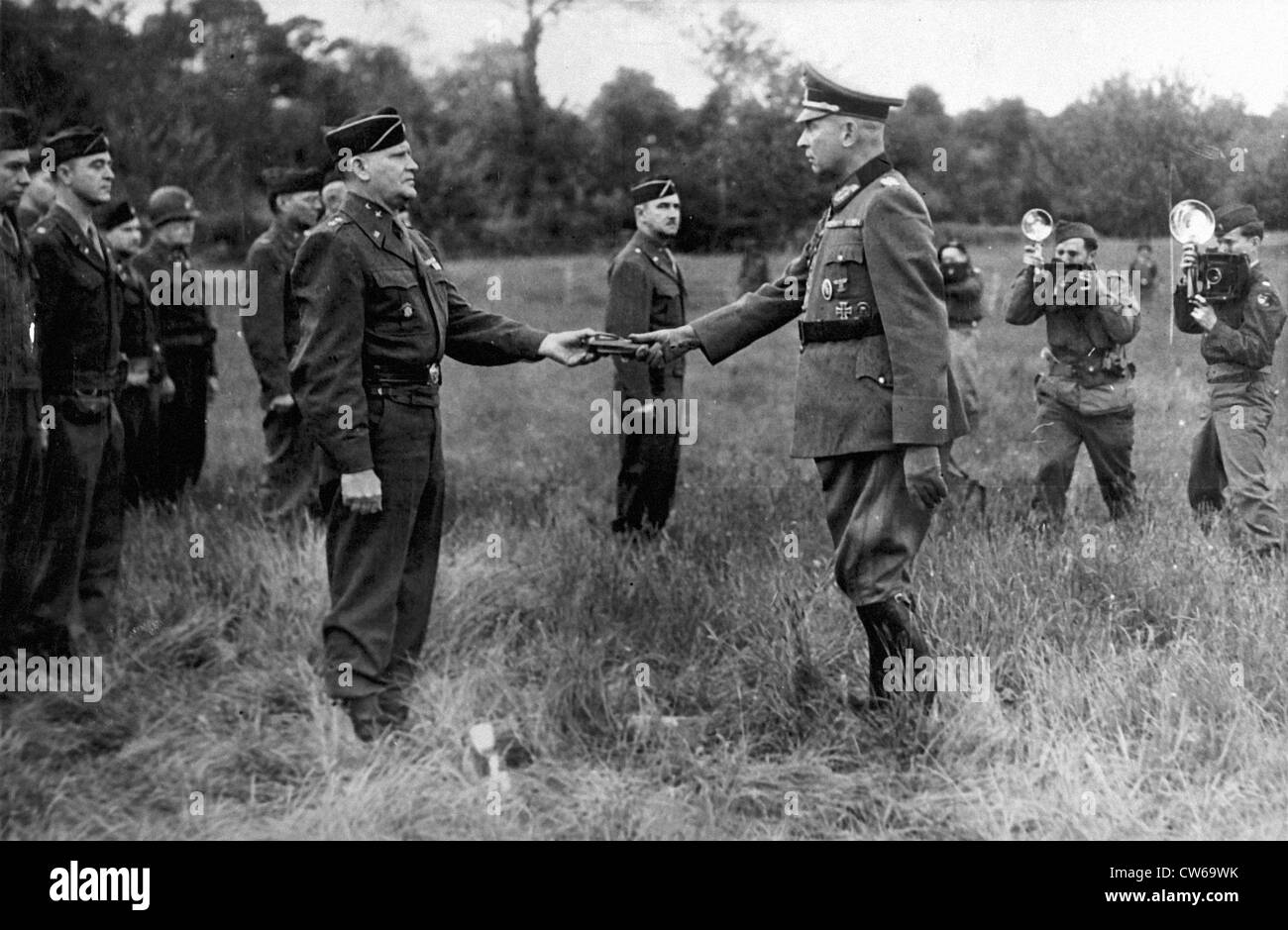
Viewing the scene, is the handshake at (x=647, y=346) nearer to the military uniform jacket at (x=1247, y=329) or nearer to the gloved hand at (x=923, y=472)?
the gloved hand at (x=923, y=472)

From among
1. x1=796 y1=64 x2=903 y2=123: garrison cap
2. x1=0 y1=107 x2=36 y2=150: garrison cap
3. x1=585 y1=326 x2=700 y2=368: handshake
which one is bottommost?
x1=585 y1=326 x2=700 y2=368: handshake

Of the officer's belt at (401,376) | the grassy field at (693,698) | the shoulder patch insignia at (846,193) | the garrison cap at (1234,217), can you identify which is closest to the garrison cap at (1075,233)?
the garrison cap at (1234,217)

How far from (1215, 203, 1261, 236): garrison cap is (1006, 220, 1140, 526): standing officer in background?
0.60 m

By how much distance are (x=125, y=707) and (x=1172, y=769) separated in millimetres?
3437

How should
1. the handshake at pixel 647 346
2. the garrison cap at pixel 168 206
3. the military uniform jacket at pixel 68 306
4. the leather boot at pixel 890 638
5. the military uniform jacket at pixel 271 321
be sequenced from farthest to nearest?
the garrison cap at pixel 168 206
the military uniform jacket at pixel 271 321
the military uniform jacket at pixel 68 306
the handshake at pixel 647 346
the leather boot at pixel 890 638

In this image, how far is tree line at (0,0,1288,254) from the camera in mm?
7359

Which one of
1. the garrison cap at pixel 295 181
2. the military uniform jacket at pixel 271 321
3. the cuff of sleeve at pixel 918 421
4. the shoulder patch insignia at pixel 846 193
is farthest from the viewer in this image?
the garrison cap at pixel 295 181

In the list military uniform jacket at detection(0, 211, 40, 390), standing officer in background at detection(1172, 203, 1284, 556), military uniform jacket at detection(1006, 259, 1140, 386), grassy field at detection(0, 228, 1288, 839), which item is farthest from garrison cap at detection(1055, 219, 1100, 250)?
military uniform jacket at detection(0, 211, 40, 390)

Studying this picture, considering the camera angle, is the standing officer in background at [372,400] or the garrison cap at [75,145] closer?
the standing officer in background at [372,400]

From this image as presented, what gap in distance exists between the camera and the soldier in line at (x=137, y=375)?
627cm

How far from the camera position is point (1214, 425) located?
657cm

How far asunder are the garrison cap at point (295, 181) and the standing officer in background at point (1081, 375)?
388 centimetres

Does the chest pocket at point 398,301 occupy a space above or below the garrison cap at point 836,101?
below

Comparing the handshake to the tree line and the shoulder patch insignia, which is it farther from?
the tree line
